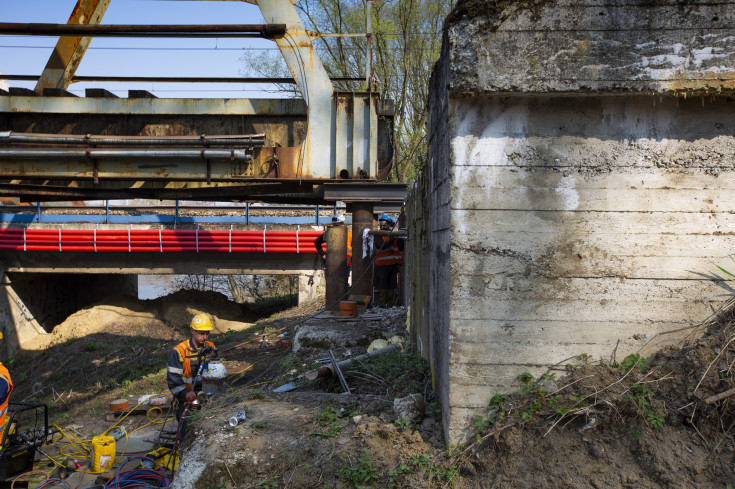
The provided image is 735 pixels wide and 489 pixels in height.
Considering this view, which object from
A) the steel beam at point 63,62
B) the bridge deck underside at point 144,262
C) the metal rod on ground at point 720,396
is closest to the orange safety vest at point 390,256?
the bridge deck underside at point 144,262

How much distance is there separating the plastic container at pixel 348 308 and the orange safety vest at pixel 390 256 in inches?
42.1

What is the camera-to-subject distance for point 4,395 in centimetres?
546

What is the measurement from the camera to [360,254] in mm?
9820

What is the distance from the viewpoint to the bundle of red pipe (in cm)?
1458

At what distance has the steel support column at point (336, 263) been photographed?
10.3 meters

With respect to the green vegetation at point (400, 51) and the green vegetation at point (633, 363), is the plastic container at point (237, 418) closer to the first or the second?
the green vegetation at point (633, 363)

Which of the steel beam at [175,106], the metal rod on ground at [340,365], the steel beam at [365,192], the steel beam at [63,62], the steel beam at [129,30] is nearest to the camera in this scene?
the metal rod on ground at [340,365]

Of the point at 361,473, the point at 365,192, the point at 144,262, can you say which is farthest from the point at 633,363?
the point at 144,262

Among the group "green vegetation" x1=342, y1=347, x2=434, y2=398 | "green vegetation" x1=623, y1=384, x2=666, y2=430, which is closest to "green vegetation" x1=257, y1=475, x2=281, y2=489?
"green vegetation" x1=342, y1=347, x2=434, y2=398

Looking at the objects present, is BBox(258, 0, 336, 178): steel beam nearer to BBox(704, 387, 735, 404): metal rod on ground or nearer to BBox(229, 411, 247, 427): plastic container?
BBox(229, 411, 247, 427): plastic container

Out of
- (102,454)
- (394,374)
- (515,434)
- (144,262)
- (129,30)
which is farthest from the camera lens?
(144,262)

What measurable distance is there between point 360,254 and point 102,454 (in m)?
5.03

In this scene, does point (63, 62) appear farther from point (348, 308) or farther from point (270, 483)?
point (270, 483)

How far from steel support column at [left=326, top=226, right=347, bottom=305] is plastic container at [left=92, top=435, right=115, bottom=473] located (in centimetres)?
487
